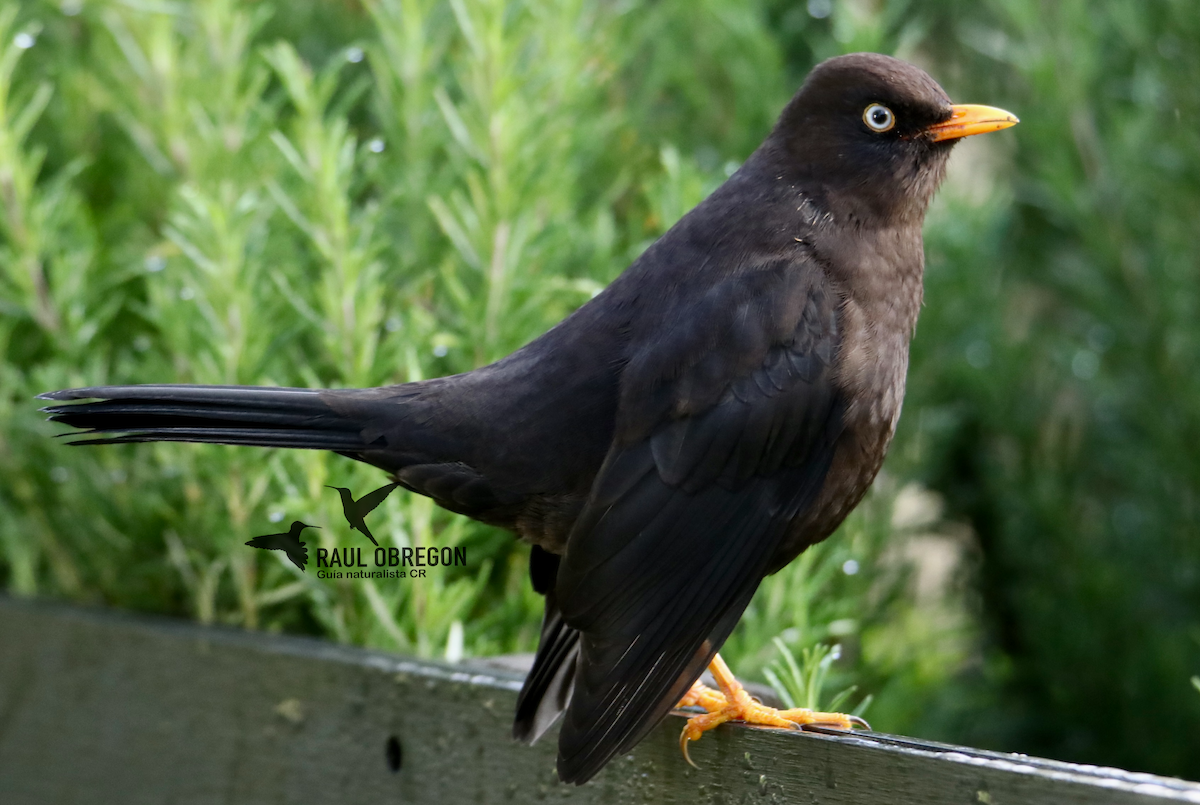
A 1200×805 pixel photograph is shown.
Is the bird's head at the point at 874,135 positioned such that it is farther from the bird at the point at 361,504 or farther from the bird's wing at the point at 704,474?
the bird at the point at 361,504

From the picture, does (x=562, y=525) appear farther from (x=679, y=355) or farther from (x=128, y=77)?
(x=128, y=77)

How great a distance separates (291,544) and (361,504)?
185 millimetres

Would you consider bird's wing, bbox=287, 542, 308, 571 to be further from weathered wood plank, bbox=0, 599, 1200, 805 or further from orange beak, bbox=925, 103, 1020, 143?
orange beak, bbox=925, 103, 1020, 143

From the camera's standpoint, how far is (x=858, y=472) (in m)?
2.08

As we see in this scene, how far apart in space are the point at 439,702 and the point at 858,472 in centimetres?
86

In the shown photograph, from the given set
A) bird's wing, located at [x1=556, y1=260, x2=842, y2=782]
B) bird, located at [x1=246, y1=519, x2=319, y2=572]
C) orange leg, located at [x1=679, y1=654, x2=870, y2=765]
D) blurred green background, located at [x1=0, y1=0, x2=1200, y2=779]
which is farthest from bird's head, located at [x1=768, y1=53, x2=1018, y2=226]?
bird, located at [x1=246, y1=519, x2=319, y2=572]

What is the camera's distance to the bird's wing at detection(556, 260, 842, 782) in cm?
194

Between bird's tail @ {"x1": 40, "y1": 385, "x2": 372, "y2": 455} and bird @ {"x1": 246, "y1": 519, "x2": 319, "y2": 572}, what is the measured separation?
399mm

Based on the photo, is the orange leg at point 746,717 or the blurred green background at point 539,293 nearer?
the orange leg at point 746,717

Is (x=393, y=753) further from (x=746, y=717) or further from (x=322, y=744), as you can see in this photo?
(x=746, y=717)

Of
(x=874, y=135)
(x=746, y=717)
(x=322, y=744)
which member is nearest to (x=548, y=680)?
(x=746, y=717)

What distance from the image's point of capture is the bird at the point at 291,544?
246 centimetres

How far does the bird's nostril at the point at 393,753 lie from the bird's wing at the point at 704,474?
22.4 inches

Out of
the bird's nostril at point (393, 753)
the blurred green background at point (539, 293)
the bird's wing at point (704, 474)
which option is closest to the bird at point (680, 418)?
the bird's wing at point (704, 474)
